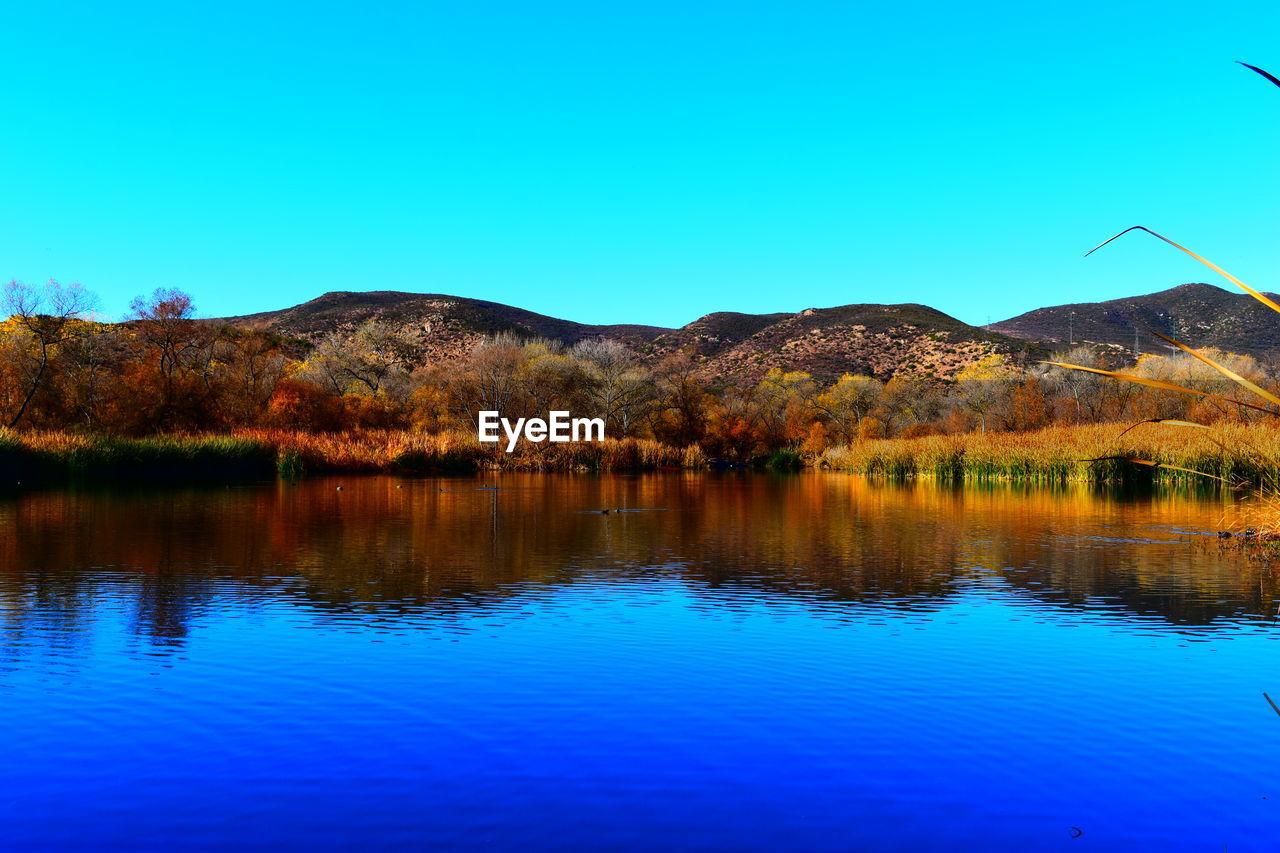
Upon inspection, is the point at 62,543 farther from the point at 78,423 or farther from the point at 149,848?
the point at 78,423

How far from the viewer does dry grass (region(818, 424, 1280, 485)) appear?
26000 mm

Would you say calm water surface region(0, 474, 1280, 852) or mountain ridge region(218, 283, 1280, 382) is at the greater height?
mountain ridge region(218, 283, 1280, 382)

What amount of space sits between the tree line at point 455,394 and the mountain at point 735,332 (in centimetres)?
2832

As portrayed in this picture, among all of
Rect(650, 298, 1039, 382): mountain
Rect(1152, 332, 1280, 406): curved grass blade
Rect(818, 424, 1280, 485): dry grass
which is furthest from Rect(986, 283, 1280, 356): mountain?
Rect(1152, 332, 1280, 406): curved grass blade

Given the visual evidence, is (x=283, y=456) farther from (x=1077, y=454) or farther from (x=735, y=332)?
(x=735, y=332)

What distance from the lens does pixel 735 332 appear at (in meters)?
129

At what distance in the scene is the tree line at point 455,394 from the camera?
38.9 metres

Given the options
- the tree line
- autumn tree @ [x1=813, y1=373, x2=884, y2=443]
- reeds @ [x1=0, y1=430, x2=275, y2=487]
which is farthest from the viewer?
autumn tree @ [x1=813, y1=373, x2=884, y2=443]

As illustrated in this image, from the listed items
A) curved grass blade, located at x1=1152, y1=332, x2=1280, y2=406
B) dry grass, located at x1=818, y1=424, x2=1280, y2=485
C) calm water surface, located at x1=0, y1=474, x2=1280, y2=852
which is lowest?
calm water surface, located at x1=0, y1=474, x2=1280, y2=852

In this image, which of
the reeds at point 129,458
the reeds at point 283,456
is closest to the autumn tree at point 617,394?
the reeds at point 283,456

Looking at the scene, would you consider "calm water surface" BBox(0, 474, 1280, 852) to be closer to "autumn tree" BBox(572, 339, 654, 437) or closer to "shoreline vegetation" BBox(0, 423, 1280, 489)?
"shoreline vegetation" BBox(0, 423, 1280, 489)

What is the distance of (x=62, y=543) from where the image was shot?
546 inches

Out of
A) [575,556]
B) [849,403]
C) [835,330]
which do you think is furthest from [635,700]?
[835,330]

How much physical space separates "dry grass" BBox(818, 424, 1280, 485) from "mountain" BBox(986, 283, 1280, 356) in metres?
70.6
